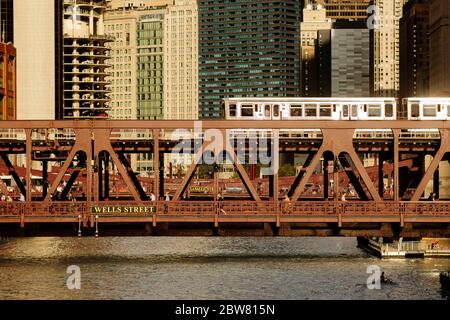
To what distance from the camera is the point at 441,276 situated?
78188mm

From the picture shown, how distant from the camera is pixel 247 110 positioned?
3588 inches

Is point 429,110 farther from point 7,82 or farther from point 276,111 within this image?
point 7,82

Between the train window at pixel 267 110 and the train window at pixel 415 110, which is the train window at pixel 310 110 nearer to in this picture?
the train window at pixel 267 110

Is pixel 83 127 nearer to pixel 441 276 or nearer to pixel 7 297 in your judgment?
pixel 7 297

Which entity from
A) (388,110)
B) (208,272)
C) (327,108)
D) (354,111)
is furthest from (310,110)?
(208,272)

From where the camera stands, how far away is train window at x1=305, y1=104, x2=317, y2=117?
90.7 metres

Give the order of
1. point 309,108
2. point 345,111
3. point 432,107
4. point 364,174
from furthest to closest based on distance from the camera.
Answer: point 345,111 < point 309,108 < point 432,107 < point 364,174

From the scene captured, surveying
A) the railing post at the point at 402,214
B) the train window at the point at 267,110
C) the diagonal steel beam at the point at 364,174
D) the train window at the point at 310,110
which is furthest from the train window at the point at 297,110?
the railing post at the point at 402,214

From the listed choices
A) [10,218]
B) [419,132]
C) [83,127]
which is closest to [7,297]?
[10,218]

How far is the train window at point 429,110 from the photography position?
89500 millimetres

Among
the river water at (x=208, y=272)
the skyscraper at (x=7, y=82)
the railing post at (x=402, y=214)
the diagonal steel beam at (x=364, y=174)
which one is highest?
the skyscraper at (x=7, y=82)

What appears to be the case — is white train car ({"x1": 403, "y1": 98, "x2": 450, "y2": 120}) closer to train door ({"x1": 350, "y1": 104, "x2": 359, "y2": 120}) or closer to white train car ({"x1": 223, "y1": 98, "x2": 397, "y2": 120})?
white train car ({"x1": 223, "y1": 98, "x2": 397, "y2": 120})

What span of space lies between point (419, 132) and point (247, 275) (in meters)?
16.8

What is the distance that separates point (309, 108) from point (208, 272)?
15.6 meters
